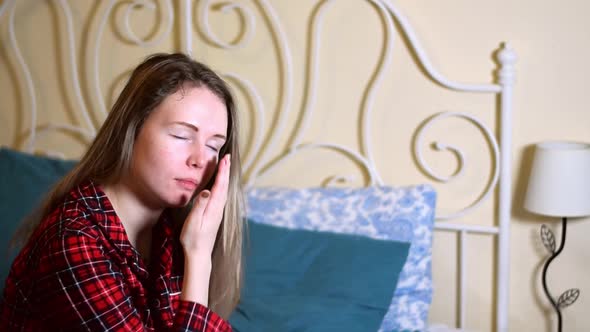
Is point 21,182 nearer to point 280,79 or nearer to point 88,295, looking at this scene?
point 280,79

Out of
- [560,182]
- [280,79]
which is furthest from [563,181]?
[280,79]

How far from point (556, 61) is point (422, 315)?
31.5 inches

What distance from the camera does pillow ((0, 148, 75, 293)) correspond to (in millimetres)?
2160

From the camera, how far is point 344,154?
2.18m

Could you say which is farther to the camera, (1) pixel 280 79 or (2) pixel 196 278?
(1) pixel 280 79

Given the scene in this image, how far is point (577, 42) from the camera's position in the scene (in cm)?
191

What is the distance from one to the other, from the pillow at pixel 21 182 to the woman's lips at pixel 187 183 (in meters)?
1.04

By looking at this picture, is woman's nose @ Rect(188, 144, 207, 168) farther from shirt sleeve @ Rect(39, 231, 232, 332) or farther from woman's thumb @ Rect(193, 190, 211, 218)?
shirt sleeve @ Rect(39, 231, 232, 332)

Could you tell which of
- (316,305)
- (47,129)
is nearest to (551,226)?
(316,305)

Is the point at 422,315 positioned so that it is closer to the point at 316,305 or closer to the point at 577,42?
the point at 316,305

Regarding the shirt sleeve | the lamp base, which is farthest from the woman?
the lamp base

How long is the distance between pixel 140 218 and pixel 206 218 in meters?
0.16

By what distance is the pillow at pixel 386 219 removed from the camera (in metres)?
1.91

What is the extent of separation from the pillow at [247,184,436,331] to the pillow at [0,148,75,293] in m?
0.69
